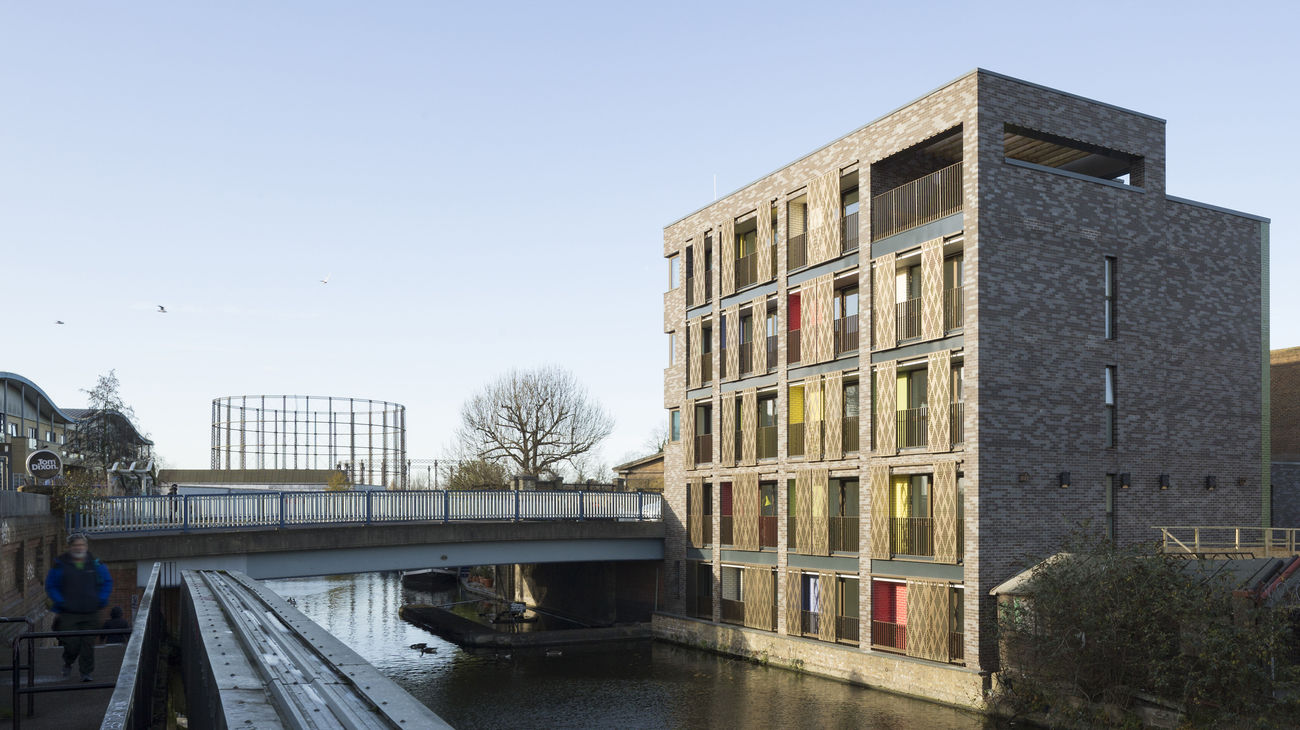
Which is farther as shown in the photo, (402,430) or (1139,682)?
(402,430)

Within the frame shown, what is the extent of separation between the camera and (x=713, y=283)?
3825 centimetres

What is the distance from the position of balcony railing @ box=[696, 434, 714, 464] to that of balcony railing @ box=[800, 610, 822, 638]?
24.7 ft

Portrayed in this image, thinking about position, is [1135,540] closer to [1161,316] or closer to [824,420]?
[1161,316]

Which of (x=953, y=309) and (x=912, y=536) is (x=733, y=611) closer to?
(x=912, y=536)

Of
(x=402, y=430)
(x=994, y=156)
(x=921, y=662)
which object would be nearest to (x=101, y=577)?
(x=921, y=662)

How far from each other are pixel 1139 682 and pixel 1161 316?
1114cm

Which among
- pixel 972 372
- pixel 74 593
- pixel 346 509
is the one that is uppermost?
pixel 972 372

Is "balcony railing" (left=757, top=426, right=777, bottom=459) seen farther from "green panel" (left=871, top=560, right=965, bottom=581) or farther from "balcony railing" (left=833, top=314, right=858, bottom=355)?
"green panel" (left=871, top=560, right=965, bottom=581)

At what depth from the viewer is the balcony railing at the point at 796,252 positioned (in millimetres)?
33406

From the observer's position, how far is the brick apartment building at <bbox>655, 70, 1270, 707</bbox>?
26.5 metres

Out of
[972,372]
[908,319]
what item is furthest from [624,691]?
[908,319]

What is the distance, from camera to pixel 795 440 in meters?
33.6

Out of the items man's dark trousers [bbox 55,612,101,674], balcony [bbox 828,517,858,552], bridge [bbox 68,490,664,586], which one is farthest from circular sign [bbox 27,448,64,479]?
balcony [bbox 828,517,858,552]

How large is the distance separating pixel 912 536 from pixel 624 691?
334 inches
